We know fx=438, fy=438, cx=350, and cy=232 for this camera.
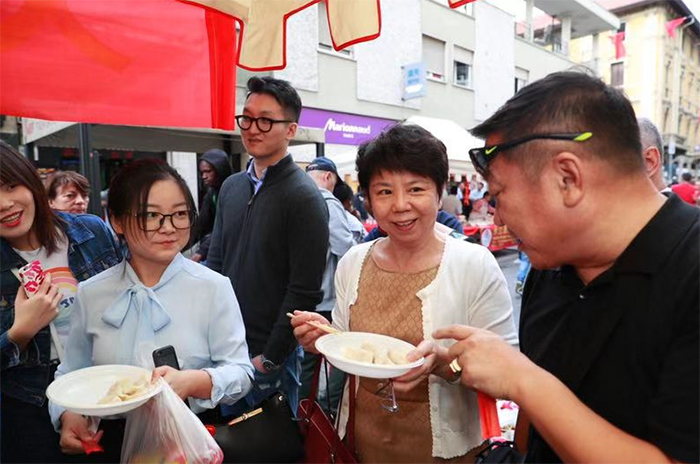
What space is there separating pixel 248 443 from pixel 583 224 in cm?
133

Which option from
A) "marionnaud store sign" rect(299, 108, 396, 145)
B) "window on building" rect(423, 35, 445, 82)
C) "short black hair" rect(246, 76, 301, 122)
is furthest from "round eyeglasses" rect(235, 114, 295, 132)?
"window on building" rect(423, 35, 445, 82)

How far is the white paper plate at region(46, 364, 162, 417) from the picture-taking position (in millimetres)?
1246

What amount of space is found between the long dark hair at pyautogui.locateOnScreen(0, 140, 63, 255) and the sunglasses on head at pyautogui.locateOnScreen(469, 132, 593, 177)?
1.82 meters

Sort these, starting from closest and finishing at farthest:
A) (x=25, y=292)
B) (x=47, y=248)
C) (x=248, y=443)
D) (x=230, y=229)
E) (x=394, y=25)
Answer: (x=248, y=443) < (x=25, y=292) < (x=47, y=248) < (x=230, y=229) < (x=394, y=25)

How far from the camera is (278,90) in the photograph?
247 centimetres

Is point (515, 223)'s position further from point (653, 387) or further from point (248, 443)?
point (248, 443)

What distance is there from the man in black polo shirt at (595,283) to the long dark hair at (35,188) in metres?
1.82

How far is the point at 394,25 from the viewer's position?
44.9 ft

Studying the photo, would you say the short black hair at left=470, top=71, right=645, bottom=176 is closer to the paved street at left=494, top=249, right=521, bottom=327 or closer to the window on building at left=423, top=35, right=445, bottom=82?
the paved street at left=494, top=249, right=521, bottom=327

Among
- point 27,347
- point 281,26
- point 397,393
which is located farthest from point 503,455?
point 27,347

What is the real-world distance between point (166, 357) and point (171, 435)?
0.28 metres

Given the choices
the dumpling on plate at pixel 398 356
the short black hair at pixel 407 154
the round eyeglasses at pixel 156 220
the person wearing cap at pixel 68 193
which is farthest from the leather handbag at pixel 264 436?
the person wearing cap at pixel 68 193

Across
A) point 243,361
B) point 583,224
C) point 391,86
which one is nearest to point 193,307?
point 243,361

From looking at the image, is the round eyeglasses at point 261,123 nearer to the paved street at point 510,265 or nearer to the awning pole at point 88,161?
the awning pole at point 88,161
